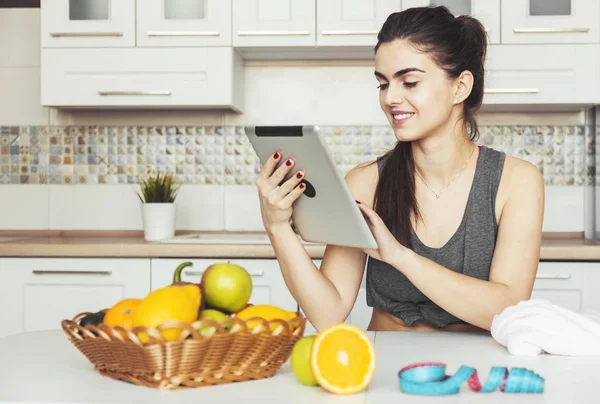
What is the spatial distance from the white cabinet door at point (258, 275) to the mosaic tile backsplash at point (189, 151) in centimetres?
68

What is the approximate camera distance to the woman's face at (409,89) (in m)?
1.57

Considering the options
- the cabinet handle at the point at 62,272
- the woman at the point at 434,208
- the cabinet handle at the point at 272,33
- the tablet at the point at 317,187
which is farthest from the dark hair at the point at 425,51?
the cabinet handle at the point at 62,272

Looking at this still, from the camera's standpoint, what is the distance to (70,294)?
2623 millimetres

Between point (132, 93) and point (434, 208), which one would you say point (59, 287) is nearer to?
point (132, 93)

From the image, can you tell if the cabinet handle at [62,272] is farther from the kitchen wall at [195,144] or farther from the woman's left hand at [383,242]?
the woman's left hand at [383,242]

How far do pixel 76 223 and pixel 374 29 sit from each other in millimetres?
1556

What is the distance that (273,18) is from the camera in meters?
2.80

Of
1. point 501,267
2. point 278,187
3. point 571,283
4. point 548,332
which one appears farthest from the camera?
point 571,283

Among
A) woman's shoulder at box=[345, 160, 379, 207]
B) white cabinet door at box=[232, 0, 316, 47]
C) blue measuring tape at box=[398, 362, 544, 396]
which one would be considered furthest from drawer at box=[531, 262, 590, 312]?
blue measuring tape at box=[398, 362, 544, 396]

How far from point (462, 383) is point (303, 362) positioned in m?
0.20

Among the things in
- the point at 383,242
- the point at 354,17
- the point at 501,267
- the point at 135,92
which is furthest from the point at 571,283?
the point at 135,92

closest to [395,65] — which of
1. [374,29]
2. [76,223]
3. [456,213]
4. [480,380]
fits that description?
[456,213]

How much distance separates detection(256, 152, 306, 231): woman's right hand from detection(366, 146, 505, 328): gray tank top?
46 centimetres

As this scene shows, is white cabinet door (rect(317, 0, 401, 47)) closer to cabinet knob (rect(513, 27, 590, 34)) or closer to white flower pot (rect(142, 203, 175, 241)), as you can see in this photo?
cabinet knob (rect(513, 27, 590, 34))
